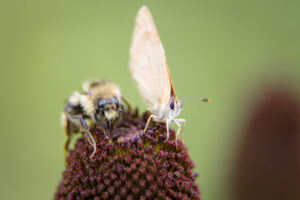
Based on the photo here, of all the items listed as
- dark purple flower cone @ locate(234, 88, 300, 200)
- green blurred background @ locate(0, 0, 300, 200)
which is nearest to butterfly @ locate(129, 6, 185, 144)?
dark purple flower cone @ locate(234, 88, 300, 200)

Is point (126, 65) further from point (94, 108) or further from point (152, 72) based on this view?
point (94, 108)

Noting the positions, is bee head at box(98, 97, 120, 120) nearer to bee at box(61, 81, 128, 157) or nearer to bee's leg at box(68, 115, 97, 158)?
bee at box(61, 81, 128, 157)

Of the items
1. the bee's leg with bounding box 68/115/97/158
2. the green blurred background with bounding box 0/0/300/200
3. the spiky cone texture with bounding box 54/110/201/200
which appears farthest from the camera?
the green blurred background with bounding box 0/0/300/200

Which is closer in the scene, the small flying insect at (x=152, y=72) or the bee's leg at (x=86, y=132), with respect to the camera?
the bee's leg at (x=86, y=132)

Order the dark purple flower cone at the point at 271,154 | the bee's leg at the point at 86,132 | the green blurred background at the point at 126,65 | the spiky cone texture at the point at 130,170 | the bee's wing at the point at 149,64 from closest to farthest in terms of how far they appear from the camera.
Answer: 1. the spiky cone texture at the point at 130,170
2. the bee's leg at the point at 86,132
3. the bee's wing at the point at 149,64
4. the dark purple flower cone at the point at 271,154
5. the green blurred background at the point at 126,65

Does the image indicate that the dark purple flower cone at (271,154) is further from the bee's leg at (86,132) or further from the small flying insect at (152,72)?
the bee's leg at (86,132)

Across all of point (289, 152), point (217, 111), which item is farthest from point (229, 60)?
point (289, 152)

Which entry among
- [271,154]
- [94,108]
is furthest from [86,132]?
[271,154]

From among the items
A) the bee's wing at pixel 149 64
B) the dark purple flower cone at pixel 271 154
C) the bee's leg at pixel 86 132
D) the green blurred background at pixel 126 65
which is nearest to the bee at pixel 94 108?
the bee's leg at pixel 86 132

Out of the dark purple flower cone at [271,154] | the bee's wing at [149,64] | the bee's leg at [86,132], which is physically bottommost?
the dark purple flower cone at [271,154]
